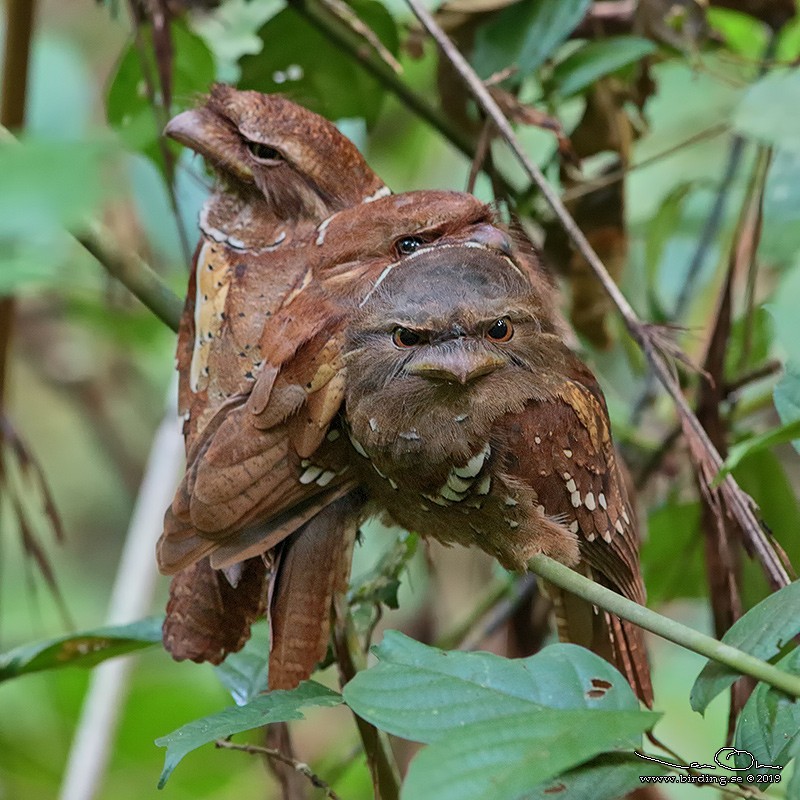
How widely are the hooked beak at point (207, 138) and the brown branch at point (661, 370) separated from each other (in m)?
0.36

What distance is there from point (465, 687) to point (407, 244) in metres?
0.61

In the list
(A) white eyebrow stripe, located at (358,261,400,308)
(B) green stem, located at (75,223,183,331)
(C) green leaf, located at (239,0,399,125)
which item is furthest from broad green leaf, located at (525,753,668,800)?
(C) green leaf, located at (239,0,399,125)

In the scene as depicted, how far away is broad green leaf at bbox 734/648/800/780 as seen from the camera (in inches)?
37.3

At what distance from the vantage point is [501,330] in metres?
1.19

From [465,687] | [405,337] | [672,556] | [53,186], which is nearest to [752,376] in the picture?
[672,556]

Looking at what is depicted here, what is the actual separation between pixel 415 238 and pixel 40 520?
3623 millimetres

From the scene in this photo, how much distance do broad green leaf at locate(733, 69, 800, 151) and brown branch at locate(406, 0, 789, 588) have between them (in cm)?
25

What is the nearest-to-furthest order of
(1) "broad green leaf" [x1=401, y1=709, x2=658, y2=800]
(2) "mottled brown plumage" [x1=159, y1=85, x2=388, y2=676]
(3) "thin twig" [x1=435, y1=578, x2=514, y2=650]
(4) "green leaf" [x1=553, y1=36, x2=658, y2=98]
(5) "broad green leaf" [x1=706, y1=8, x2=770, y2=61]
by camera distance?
(1) "broad green leaf" [x1=401, y1=709, x2=658, y2=800] → (2) "mottled brown plumage" [x1=159, y1=85, x2=388, y2=676] → (4) "green leaf" [x1=553, y1=36, x2=658, y2=98] → (3) "thin twig" [x1=435, y1=578, x2=514, y2=650] → (5) "broad green leaf" [x1=706, y1=8, x2=770, y2=61]

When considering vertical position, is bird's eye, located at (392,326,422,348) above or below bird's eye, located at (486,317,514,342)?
above

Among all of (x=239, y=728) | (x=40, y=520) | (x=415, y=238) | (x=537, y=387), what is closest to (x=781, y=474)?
(x=537, y=387)

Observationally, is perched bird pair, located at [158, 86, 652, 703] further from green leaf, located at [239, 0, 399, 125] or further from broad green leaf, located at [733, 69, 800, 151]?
green leaf, located at [239, 0, 399, 125]

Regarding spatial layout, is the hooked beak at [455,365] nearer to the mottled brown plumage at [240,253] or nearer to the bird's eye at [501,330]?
the bird's eye at [501,330]

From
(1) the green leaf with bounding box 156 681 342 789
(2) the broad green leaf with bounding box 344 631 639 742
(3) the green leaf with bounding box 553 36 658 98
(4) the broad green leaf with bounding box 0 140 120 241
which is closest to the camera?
(4) the broad green leaf with bounding box 0 140 120 241

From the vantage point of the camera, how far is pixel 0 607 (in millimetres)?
3096
